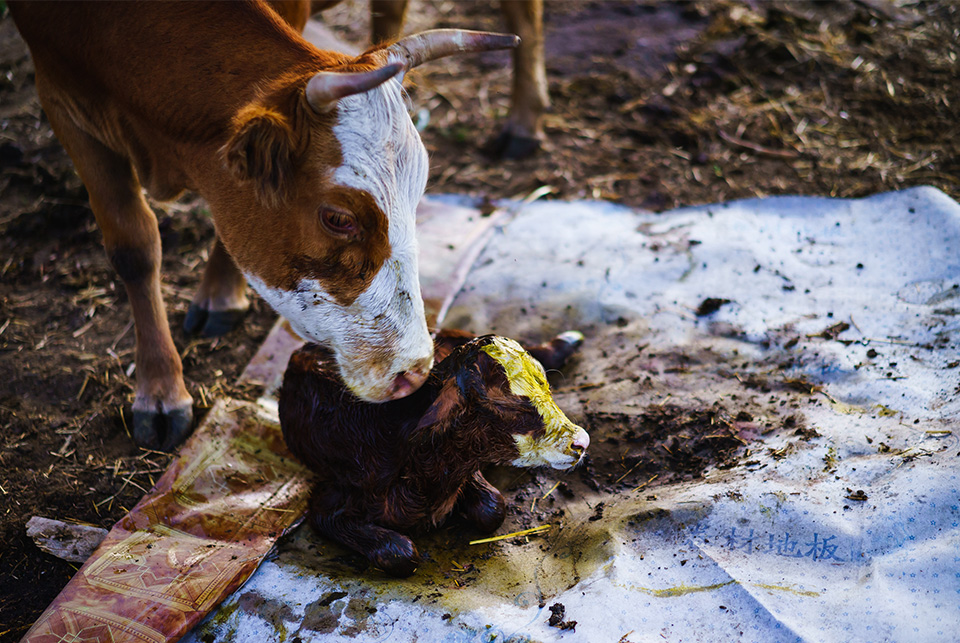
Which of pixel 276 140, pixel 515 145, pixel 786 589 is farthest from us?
pixel 515 145

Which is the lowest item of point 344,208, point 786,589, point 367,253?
point 786,589

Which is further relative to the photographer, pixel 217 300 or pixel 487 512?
pixel 217 300

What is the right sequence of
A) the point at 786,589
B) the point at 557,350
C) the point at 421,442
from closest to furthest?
the point at 786,589 → the point at 421,442 → the point at 557,350

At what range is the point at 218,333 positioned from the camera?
3535 millimetres

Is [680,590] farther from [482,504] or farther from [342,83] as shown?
[342,83]

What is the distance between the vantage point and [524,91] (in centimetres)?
481

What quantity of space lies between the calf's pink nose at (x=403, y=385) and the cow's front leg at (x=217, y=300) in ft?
5.38

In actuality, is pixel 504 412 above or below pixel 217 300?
above

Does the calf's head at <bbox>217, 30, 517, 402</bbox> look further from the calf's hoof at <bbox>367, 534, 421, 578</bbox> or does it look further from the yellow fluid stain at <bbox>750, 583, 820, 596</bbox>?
the yellow fluid stain at <bbox>750, 583, 820, 596</bbox>

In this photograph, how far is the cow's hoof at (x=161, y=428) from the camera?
293cm

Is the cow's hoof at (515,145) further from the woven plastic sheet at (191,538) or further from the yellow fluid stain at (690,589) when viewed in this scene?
the yellow fluid stain at (690,589)

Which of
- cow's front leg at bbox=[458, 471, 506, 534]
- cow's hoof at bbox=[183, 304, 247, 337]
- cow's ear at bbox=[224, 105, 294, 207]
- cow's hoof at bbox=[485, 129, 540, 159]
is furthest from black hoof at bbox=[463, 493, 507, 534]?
cow's hoof at bbox=[485, 129, 540, 159]

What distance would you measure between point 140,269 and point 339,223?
A: 132 cm

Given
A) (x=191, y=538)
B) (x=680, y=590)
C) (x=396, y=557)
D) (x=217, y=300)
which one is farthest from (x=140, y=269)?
(x=680, y=590)
